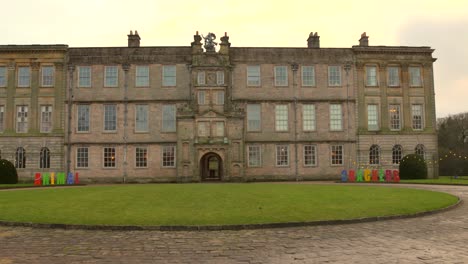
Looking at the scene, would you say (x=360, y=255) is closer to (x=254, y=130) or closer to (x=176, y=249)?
(x=176, y=249)

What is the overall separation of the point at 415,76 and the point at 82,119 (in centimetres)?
3071

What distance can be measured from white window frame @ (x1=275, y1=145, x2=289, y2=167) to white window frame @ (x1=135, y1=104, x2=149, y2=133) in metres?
11.8

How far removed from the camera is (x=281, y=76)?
126ft

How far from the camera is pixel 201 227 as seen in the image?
410 inches

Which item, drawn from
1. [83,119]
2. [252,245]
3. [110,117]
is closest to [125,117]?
[110,117]

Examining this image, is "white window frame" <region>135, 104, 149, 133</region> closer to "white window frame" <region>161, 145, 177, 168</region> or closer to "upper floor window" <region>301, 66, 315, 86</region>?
"white window frame" <region>161, 145, 177, 168</region>

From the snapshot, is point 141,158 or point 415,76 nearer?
point 141,158

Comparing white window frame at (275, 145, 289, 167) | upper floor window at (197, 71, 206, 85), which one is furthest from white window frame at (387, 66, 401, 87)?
upper floor window at (197, 71, 206, 85)

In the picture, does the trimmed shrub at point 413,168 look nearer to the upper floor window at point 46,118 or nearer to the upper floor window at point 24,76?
the upper floor window at point 46,118

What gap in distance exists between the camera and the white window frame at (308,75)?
3847 cm

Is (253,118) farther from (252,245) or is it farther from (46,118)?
(252,245)

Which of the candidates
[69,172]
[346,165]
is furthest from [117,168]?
[346,165]

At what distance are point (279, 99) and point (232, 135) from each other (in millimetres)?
5680

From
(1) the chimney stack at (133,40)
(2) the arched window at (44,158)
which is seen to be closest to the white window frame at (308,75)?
(1) the chimney stack at (133,40)
